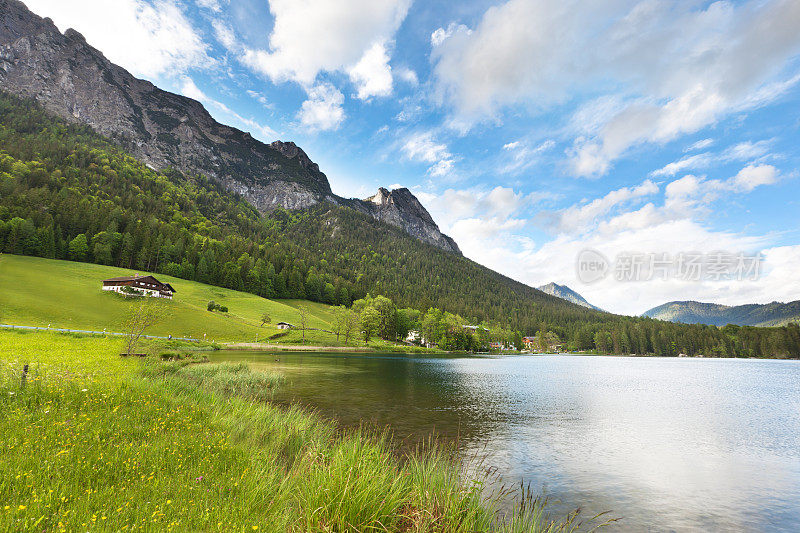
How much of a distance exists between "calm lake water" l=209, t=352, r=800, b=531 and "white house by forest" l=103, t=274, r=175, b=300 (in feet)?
249

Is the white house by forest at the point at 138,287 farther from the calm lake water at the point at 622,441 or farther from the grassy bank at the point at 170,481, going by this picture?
the grassy bank at the point at 170,481

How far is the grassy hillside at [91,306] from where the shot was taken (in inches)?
2611

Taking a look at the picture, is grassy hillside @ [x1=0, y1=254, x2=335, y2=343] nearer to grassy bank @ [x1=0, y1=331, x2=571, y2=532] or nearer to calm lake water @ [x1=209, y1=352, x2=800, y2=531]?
calm lake water @ [x1=209, y1=352, x2=800, y2=531]

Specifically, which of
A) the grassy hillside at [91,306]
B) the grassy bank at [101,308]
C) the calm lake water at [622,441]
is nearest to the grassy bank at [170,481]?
the calm lake water at [622,441]

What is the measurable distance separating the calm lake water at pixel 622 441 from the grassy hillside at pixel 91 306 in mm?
56781

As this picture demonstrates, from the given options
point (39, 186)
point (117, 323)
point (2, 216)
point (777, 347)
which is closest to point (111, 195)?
point (39, 186)

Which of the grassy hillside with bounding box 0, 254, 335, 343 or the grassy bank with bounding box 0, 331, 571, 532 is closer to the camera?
the grassy bank with bounding box 0, 331, 571, 532

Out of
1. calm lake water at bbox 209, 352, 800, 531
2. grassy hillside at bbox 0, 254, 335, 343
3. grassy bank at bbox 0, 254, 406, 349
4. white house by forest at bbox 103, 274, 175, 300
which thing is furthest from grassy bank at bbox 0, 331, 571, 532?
white house by forest at bbox 103, 274, 175, 300

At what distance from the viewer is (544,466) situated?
1609 centimetres

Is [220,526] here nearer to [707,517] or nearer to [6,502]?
[6,502]

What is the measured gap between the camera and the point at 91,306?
7631cm

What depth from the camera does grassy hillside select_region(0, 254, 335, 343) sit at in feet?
218

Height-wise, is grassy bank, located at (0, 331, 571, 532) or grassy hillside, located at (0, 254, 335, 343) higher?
grassy hillside, located at (0, 254, 335, 343)

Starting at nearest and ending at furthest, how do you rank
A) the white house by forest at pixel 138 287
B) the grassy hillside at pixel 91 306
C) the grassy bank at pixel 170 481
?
1. the grassy bank at pixel 170 481
2. the grassy hillside at pixel 91 306
3. the white house by forest at pixel 138 287
